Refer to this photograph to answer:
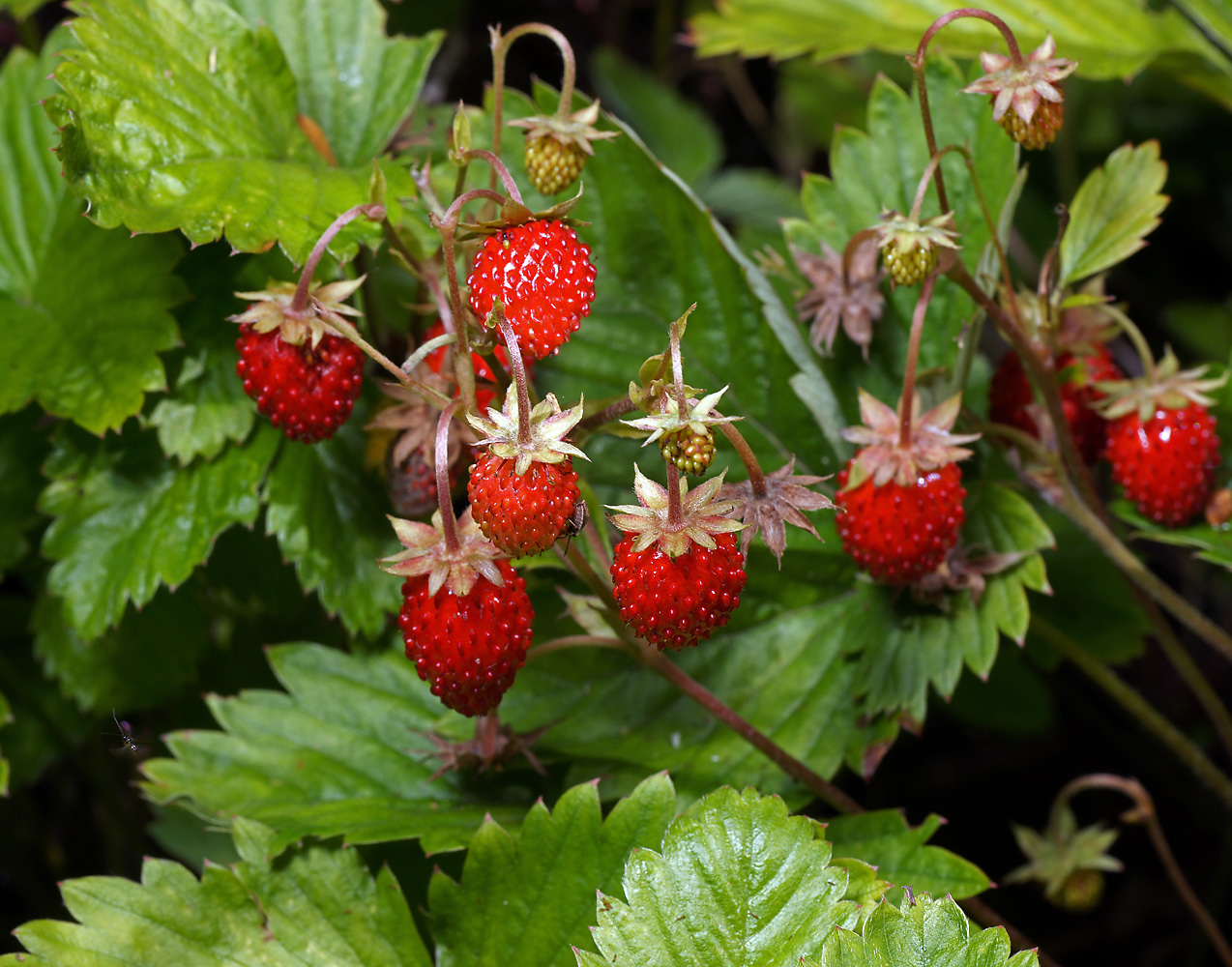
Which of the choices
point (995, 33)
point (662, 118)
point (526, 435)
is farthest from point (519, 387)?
point (662, 118)

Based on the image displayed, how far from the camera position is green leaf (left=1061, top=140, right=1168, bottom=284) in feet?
5.36

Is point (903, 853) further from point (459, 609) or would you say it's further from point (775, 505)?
point (459, 609)

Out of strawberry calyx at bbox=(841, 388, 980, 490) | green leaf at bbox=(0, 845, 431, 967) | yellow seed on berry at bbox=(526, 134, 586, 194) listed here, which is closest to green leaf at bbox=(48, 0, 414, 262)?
yellow seed on berry at bbox=(526, 134, 586, 194)

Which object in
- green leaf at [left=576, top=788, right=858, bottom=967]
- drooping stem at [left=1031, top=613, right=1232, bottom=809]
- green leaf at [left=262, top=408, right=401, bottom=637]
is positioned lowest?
drooping stem at [left=1031, top=613, right=1232, bottom=809]

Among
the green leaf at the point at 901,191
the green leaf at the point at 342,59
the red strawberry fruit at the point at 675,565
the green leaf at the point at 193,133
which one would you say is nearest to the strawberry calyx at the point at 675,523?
the red strawberry fruit at the point at 675,565

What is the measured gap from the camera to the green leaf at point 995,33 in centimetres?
208

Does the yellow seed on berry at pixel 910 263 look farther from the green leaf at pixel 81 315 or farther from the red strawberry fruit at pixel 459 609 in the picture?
the green leaf at pixel 81 315

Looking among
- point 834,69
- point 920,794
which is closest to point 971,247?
point 920,794

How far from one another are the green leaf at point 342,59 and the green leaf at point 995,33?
0.81 metres

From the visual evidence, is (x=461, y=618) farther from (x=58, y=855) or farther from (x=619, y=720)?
(x=58, y=855)

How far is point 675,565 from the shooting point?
1169 millimetres

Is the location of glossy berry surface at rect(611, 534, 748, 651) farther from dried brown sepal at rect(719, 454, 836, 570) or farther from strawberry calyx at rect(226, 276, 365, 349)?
strawberry calyx at rect(226, 276, 365, 349)

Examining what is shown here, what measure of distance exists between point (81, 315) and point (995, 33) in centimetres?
166

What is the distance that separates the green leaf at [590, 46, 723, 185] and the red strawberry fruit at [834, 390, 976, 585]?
2.04 meters
